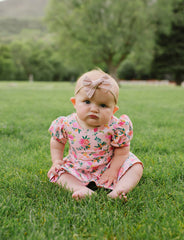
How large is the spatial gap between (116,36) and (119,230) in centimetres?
2519

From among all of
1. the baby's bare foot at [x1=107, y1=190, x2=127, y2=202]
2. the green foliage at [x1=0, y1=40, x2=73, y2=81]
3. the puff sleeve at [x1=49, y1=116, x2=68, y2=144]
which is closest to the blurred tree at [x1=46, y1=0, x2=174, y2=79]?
the puff sleeve at [x1=49, y1=116, x2=68, y2=144]

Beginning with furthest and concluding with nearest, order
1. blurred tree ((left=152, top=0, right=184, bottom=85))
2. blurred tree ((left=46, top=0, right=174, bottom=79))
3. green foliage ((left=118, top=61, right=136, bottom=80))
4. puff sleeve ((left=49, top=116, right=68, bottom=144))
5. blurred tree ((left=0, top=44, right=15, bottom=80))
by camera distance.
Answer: blurred tree ((left=0, top=44, right=15, bottom=80)) → green foliage ((left=118, top=61, right=136, bottom=80)) → blurred tree ((left=152, top=0, right=184, bottom=85)) → blurred tree ((left=46, top=0, right=174, bottom=79)) → puff sleeve ((left=49, top=116, right=68, bottom=144))

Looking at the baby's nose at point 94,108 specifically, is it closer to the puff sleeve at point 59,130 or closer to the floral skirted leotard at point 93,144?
the floral skirted leotard at point 93,144

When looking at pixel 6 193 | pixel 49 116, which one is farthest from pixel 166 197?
pixel 49 116

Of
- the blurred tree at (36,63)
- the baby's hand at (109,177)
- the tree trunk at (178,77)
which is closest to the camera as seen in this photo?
the baby's hand at (109,177)

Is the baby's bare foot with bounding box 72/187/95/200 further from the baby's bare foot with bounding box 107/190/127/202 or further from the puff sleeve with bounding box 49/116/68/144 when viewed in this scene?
the puff sleeve with bounding box 49/116/68/144

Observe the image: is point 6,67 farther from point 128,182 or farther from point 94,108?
point 128,182

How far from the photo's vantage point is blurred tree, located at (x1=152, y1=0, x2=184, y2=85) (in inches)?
1137

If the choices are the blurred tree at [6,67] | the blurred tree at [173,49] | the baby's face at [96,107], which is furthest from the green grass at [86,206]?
the blurred tree at [6,67]

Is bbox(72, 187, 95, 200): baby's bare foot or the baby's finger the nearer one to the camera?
bbox(72, 187, 95, 200): baby's bare foot

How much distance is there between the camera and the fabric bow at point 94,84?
6.29 feet

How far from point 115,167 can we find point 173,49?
31338 mm

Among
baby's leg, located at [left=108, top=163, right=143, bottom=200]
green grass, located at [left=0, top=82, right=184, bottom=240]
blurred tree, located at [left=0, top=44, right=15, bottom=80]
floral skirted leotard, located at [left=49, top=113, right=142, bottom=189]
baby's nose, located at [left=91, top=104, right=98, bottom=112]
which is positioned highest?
baby's nose, located at [left=91, top=104, right=98, bottom=112]

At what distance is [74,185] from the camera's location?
6.72 feet
